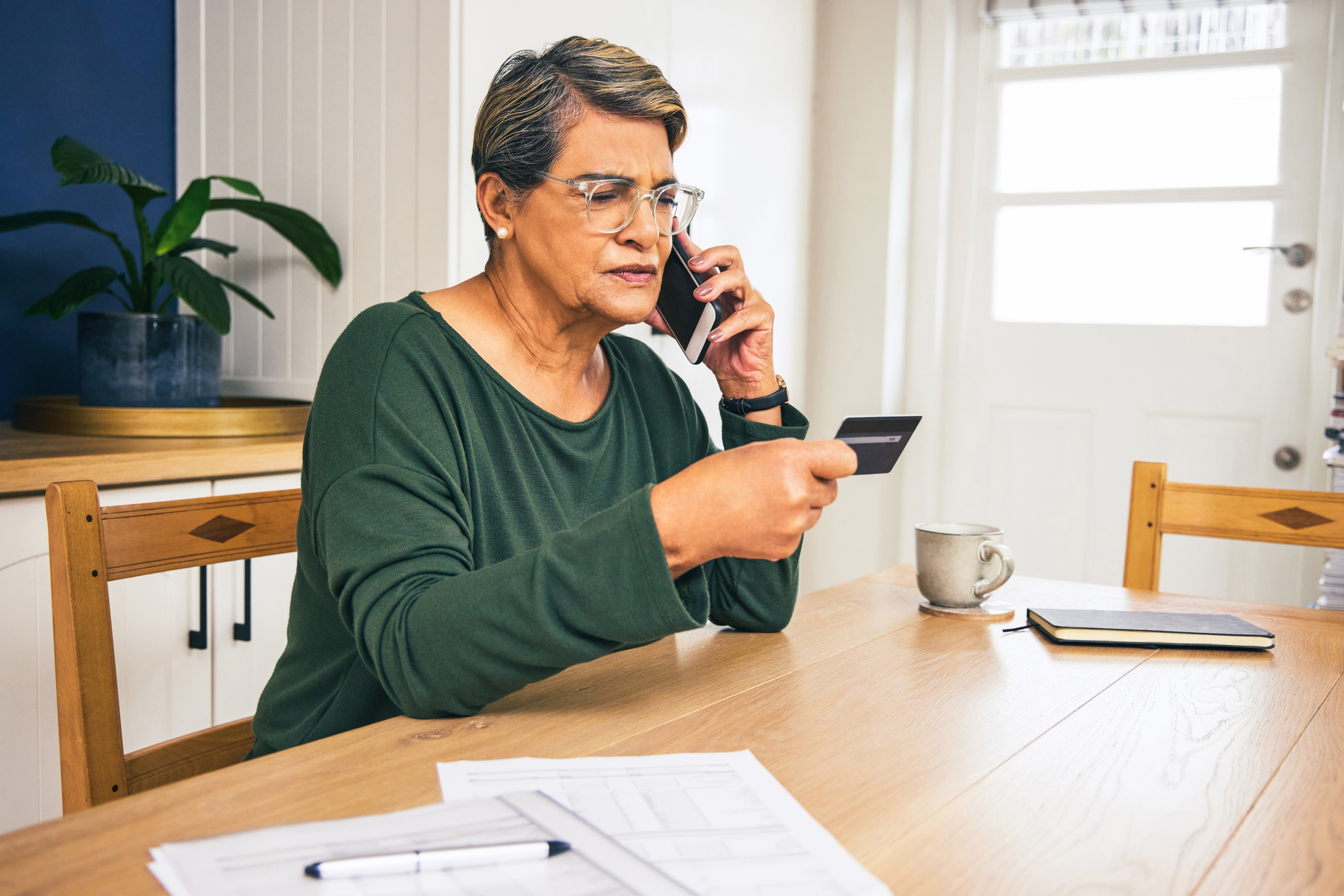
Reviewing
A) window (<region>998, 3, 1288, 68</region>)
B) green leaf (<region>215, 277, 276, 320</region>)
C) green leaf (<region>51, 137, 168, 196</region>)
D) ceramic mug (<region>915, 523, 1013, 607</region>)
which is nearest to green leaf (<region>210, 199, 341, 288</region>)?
green leaf (<region>215, 277, 276, 320</region>)

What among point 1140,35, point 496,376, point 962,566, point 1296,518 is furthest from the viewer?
point 1140,35

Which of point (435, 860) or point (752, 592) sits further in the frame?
point (752, 592)

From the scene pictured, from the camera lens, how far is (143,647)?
5.23 feet

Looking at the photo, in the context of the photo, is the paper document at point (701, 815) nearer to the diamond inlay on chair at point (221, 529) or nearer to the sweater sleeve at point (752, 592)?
the sweater sleeve at point (752, 592)

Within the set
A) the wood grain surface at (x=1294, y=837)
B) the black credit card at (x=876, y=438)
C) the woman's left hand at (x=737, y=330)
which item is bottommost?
the wood grain surface at (x=1294, y=837)

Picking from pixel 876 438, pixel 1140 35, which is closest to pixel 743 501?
pixel 876 438

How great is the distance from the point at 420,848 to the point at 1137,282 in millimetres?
2770

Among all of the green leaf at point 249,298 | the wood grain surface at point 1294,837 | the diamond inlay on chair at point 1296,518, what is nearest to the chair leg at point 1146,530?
the diamond inlay on chair at point 1296,518

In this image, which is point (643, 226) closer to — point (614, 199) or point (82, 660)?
point (614, 199)

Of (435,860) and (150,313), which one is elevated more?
(150,313)

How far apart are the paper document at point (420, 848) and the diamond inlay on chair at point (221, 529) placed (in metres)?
0.52

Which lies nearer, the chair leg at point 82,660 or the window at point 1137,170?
the chair leg at point 82,660

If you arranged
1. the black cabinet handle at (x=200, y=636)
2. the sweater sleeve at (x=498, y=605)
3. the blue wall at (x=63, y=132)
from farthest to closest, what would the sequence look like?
the blue wall at (x=63, y=132) < the black cabinet handle at (x=200, y=636) < the sweater sleeve at (x=498, y=605)

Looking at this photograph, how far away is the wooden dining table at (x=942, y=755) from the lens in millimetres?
551
